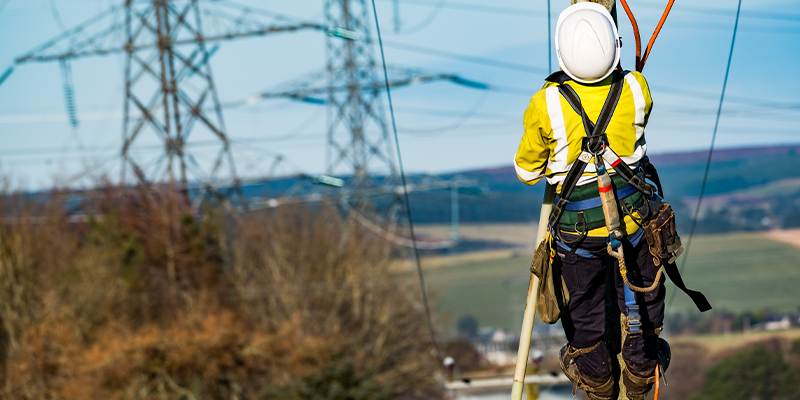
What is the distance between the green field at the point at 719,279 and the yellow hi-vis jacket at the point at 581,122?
248 feet

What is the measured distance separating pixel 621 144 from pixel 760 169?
86.2m

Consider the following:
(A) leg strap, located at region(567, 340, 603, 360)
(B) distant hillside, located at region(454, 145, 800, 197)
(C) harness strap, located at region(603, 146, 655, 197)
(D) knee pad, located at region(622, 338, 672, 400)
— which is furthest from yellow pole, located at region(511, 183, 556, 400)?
(B) distant hillside, located at region(454, 145, 800, 197)

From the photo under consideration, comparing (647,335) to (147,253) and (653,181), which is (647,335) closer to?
(653,181)

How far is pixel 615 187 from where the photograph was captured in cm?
413

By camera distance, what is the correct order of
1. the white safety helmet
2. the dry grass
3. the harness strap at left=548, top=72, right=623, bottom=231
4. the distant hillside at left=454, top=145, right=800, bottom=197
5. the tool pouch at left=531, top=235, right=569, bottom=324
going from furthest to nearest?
1. the distant hillside at left=454, top=145, right=800, bottom=197
2. the dry grass
3. the tool pouch at left=531, top=235, right=569, bottom=324
4. the harness strap at left=548, top=72, right=623, bottom=231
5. the white safety helmet

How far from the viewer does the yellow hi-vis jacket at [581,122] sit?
398cm

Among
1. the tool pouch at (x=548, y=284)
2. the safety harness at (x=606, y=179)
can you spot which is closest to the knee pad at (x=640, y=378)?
the safety harness at (x=606, y=179)

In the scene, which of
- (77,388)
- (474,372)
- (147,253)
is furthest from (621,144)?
(474,372)

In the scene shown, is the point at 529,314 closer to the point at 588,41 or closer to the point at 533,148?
the point at 533,148

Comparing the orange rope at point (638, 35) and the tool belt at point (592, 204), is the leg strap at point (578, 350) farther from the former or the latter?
the orange rope at point (638, 35)

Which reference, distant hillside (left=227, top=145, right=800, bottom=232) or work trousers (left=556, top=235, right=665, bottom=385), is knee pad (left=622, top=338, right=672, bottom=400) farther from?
distant hillside (left=227, top=145, right=800, bottom=232)

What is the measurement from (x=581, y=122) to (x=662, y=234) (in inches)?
28.0

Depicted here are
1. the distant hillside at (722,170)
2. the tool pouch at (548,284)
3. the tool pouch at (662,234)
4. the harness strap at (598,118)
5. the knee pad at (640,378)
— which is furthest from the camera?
the distant hillside at (722,170)

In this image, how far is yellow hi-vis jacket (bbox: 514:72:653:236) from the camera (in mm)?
3979
